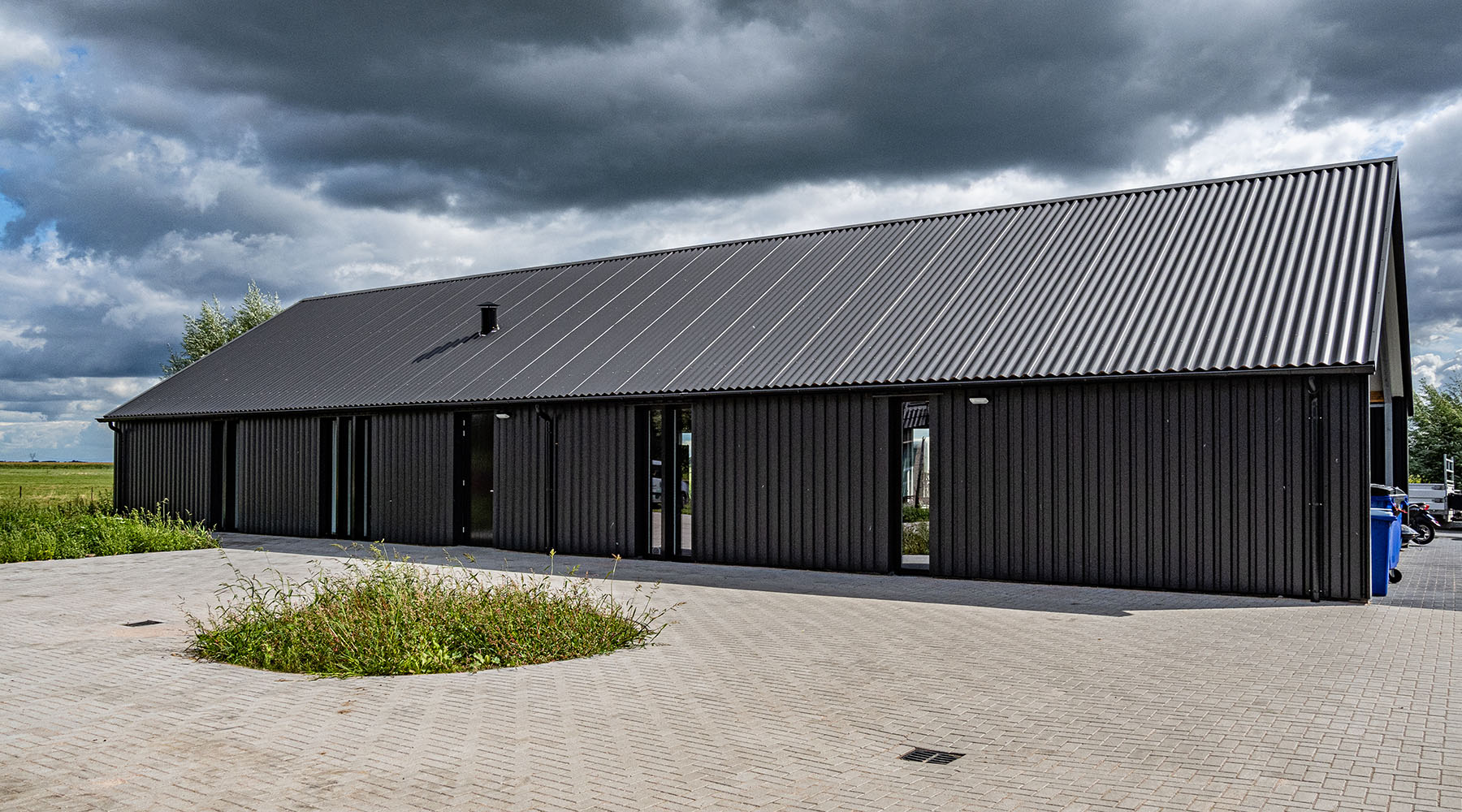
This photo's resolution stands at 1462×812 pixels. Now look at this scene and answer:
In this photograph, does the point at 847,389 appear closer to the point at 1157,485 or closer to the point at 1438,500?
the point at 1157,485

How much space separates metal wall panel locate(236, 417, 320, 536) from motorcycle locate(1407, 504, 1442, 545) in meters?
20.7

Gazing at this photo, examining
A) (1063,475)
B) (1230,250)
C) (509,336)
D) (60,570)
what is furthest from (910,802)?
(509,336)

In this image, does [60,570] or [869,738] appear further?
[60,570]

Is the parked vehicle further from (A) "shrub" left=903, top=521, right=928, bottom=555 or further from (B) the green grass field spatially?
(B) the green grass field

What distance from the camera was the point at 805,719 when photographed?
6.59m

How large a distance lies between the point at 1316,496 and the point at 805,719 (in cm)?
782

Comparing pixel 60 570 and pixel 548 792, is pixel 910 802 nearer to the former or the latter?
pixel 548 792

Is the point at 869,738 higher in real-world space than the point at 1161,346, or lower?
lower

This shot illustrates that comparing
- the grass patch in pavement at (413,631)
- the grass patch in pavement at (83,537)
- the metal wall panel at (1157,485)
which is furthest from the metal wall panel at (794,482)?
the grass patch in pavement at (83,537)

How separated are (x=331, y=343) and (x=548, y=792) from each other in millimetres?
21697

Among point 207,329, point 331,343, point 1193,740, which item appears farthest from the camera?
point 207,329

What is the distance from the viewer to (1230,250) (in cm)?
1434

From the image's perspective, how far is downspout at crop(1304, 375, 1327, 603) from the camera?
1158cm

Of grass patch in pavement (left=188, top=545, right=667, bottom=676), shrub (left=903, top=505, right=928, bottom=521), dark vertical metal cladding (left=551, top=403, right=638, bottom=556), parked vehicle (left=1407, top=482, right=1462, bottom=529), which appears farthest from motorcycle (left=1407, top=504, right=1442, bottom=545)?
grass patch in pavement (left=188, top=545, right=667, bottom=676)
